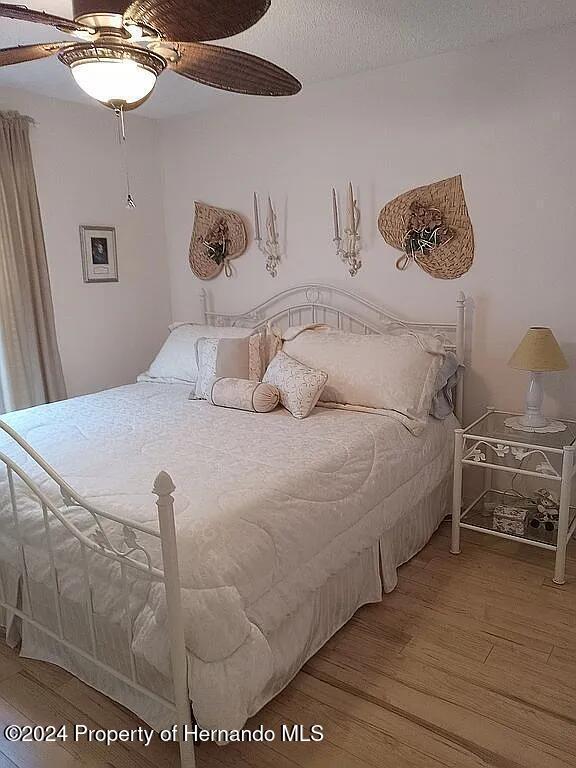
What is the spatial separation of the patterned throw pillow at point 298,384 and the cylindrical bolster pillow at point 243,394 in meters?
0.06

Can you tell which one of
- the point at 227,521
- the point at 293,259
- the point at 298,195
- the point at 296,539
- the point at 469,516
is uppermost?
the point at 298,195

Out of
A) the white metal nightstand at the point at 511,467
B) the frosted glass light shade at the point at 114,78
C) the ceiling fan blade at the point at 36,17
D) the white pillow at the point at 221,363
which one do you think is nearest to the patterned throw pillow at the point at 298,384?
the white pillow at the point at 221,363

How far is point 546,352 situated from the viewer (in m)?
2.64

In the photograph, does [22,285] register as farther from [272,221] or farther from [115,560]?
[115,560]

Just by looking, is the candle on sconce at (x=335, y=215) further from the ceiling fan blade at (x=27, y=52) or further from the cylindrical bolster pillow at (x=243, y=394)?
the ceiling fan blade at (x=27, y=52)

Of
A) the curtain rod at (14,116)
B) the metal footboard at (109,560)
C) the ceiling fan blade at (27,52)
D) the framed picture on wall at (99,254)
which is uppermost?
the curtain rod at (14,116)

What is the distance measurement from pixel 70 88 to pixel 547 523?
11.6 feet

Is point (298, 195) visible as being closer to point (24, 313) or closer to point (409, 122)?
point (409, 122)

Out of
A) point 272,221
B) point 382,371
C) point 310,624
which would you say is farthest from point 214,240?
point 310,624

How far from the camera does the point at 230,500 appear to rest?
6.07 ft

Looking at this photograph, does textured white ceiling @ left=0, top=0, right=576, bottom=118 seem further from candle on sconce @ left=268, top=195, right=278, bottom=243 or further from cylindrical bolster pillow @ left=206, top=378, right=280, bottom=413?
cylindrical bolster pillow @ left=206, top=378, right=280, bottom=413

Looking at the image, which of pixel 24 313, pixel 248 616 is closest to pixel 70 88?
pixel 24 313

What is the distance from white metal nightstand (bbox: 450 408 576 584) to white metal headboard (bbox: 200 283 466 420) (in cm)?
34

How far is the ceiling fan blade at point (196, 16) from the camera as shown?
152 centimetres
